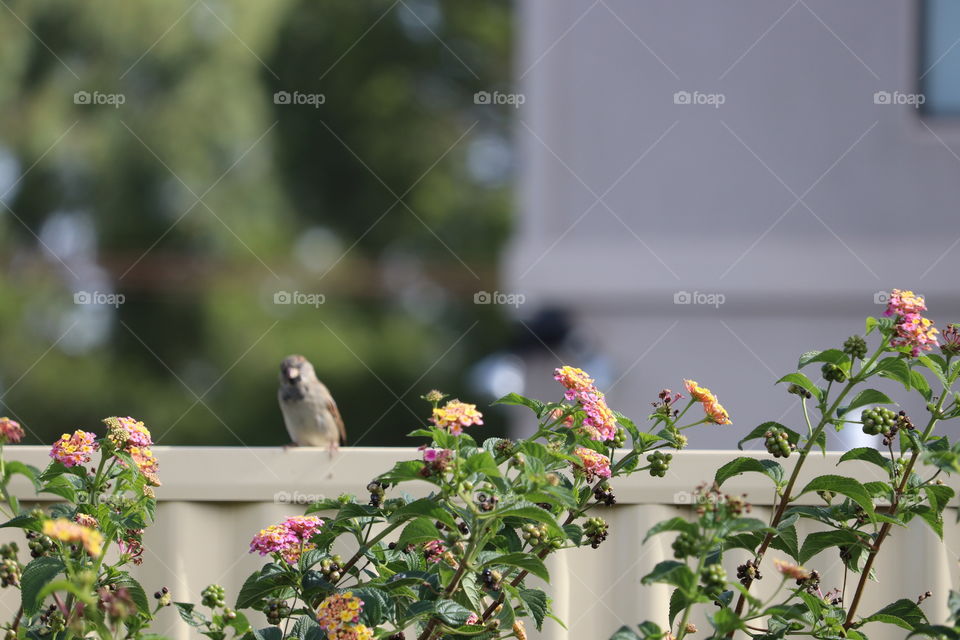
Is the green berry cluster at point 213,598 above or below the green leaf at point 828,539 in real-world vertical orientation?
below

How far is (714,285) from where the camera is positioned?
4.14 metres

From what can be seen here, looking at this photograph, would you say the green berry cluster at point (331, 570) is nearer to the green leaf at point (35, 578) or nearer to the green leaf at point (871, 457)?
the green leaf at point (35, 578)

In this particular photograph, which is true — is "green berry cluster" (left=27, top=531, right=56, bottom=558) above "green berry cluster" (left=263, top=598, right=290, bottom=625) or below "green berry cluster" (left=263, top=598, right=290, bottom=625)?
above

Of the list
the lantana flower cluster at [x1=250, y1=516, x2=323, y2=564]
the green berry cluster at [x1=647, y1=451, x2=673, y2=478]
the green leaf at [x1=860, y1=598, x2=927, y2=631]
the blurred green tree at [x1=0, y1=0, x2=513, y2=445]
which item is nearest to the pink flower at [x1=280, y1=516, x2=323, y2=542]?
the lantana flower cluster at [x1=250, y1=516, x2=323, y2=564]

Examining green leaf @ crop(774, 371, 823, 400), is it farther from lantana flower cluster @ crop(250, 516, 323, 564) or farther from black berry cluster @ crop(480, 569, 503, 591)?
lantana flower cluster @ crop(250, 516, 323, 564)

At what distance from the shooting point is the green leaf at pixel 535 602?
1114mm

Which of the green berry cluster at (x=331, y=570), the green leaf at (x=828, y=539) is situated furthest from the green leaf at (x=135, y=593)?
the green leaf at (x=828, y=539)

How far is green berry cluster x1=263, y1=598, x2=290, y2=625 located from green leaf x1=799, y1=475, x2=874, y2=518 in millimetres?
562

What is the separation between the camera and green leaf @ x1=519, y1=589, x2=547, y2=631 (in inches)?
43.9

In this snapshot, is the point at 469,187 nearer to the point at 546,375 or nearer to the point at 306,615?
the point at 546,375

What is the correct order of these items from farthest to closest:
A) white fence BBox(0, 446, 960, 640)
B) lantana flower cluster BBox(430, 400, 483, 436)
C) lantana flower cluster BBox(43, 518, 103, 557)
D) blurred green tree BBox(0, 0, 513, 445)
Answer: blurred green tree BBox(0, 0, 513, 445) < white fence BBox(0, 446, 960, 640) < lantana flower cluster BBox(430, 400, 483, 436) < lantana flower cluster BBox(43, 518, 103, 557)

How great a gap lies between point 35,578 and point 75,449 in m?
0.16

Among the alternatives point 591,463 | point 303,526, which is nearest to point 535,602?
point 591,463

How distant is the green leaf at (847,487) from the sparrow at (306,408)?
1804 mm
